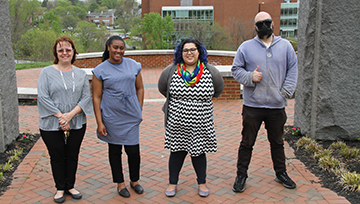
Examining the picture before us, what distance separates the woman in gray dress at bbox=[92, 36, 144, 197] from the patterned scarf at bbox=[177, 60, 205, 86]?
1.63ft

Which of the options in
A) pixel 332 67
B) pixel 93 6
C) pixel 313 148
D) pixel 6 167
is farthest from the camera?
pixel 93 6

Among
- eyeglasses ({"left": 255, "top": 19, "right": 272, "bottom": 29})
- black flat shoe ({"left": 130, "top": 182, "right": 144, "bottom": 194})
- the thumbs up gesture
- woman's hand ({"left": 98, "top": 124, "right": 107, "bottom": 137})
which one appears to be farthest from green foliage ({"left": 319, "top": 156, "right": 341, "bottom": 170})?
woman's hand ({"left": 98, "top": 124, "right": 107, "bottom": 137})

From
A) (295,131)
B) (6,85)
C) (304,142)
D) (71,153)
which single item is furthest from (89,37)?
(71,153)

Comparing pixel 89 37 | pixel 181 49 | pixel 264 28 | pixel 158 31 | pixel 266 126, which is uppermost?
pixel 158 31

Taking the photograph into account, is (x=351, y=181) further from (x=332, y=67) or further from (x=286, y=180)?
(x=332, y=67)

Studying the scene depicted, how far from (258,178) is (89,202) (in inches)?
79.3

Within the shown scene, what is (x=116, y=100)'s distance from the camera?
3611 mm

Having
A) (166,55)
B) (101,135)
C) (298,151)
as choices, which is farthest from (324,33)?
(166,55)

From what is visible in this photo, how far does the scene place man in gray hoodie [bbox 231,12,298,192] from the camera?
3688mm

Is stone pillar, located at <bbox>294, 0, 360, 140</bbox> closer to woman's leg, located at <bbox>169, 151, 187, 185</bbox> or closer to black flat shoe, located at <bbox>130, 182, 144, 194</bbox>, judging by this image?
woman's leg, located at <bbox>169, 151, 187, 185</bbox>

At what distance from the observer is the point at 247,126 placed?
152 inches

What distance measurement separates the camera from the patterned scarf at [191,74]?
358 centimetres

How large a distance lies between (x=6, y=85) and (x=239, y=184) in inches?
141

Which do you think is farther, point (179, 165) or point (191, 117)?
point (179, 165)
